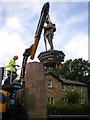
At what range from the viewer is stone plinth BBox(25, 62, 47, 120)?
970cm

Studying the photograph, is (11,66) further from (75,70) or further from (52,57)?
(75,70)

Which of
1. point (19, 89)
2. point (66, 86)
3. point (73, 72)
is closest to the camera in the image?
point (19, 89)

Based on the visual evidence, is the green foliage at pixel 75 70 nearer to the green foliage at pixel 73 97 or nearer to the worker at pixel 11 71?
the green foliage at pixel 73 97

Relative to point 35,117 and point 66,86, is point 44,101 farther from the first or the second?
point 66,86

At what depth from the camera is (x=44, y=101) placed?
1005 cm

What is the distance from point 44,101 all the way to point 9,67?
2386 millimetres

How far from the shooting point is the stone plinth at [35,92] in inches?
382

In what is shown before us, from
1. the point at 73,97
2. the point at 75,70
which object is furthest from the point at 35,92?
the point at 75,70

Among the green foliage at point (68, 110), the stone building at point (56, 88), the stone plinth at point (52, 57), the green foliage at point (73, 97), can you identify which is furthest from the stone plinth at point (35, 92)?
the green foliage at point (73, 97)

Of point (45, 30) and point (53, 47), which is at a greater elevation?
point (45, 30)

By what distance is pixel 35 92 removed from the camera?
396 inches

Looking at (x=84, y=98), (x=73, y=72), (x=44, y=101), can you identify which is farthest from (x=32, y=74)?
(x=73, y=72)

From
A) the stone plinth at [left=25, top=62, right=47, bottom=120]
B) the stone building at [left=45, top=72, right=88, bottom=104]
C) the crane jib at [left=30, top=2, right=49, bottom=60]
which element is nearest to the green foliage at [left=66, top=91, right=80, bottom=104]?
the stone building at [left=45, top=72, right=88, bottom=104]

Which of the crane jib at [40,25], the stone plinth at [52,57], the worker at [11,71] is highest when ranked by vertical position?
the crane jib at [40,25]
